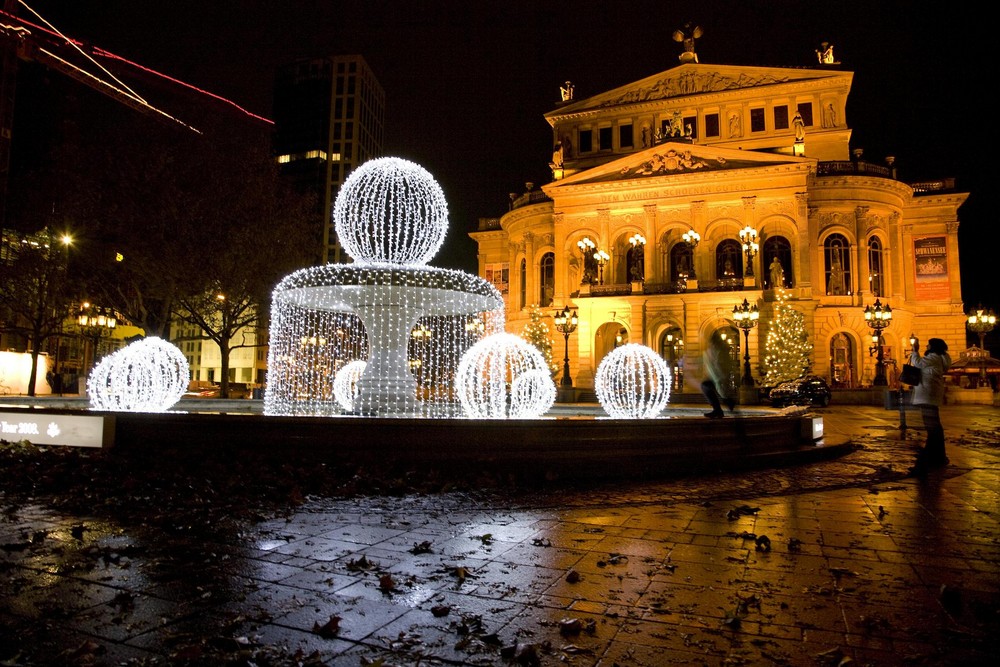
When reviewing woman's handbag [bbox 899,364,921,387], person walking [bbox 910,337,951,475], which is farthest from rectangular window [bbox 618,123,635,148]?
woman's handbag [bbox 899,364,921,387]

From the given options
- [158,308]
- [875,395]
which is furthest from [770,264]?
[158,308]

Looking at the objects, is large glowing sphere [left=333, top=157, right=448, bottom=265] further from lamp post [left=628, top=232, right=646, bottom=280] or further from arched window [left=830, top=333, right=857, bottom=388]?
arched window [left=830, top=333, right=857, bottom=388]

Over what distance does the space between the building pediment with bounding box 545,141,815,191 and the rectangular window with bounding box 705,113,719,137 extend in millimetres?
6225

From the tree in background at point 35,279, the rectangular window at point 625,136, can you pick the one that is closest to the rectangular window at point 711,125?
the rectangular window at point 625,136

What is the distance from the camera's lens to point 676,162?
38.1 m

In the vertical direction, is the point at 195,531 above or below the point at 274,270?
below

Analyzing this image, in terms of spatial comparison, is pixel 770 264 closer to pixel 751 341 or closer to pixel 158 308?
pixel 751 341

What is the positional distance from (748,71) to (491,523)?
4485 centimetres

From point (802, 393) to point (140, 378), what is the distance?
24.9m

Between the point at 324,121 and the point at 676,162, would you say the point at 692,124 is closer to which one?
the point at 676,162

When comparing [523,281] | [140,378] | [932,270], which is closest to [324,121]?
[523,281]

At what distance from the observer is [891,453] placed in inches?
424

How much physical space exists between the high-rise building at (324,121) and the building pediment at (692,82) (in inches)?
2156

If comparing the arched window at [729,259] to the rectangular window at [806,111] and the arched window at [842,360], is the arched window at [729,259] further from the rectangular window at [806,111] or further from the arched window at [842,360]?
the rectangular window at [806,111]
